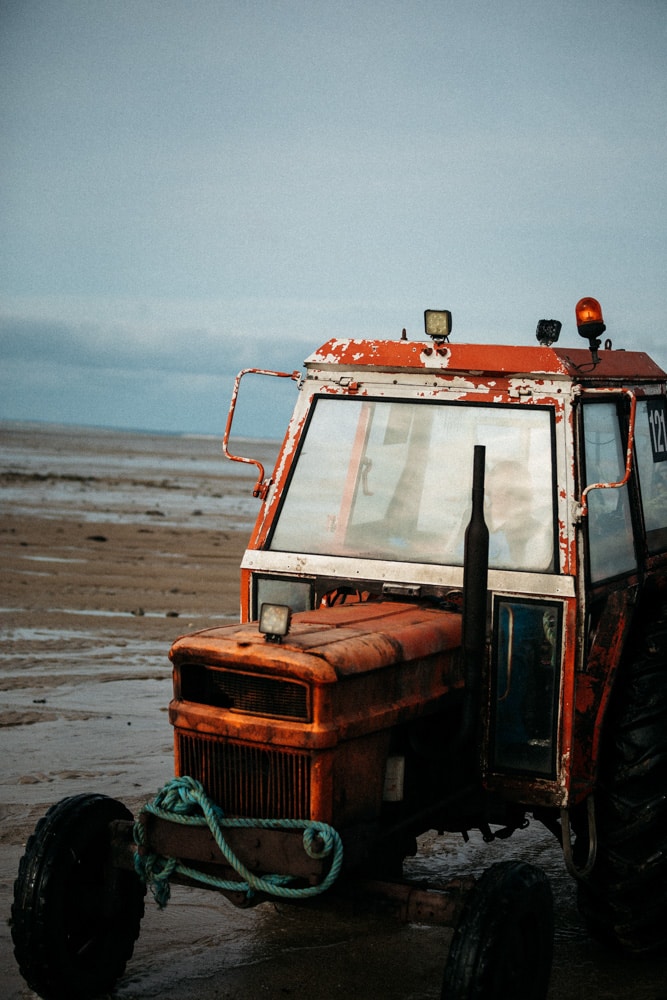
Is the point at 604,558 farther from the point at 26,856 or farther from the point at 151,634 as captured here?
the point at 151,634

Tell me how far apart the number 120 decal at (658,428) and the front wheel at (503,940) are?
2.47 meters

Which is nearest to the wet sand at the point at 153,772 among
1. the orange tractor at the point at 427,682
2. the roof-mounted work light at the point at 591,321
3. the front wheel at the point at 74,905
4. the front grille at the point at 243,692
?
the front wheel at the point at 74,905

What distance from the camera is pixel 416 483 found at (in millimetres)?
4711

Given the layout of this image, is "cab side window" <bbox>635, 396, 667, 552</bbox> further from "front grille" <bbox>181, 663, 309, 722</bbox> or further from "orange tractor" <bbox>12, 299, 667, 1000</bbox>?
"front grille" <bbox>181, 663, 309, 722</bbox>

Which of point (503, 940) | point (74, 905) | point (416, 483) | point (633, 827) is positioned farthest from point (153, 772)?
point (503, 940)

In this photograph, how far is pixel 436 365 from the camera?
185 inches

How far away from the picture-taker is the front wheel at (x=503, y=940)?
11.2 ft

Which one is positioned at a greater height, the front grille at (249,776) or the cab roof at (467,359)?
the cab roof at (467,359)

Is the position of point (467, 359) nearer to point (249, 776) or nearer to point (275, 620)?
point (275, 620)

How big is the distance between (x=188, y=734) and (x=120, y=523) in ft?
49.7

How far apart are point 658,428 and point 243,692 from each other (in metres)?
2.78

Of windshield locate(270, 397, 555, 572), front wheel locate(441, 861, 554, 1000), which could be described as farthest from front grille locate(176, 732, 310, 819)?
windshield locate(270, 397, 555, 572)

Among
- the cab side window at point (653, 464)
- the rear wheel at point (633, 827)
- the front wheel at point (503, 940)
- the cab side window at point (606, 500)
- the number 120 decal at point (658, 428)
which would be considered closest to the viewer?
the front wheel at point (503, 940)

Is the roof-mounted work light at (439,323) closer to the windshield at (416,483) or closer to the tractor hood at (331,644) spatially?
the windshield at (416,483)
